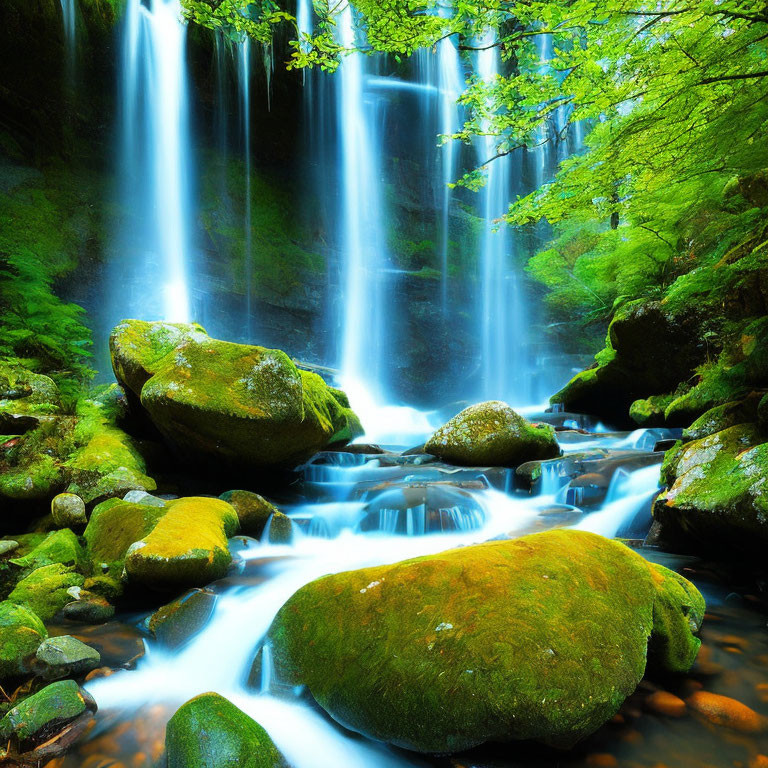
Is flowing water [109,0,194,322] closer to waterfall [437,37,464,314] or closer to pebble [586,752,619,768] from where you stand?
waterfall [437,37,464,314]

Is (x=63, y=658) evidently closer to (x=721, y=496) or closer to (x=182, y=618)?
(x=182, y=618)

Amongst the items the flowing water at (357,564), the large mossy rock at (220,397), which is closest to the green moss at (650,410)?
the flowing water at (357,564)

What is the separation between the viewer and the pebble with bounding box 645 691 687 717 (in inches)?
83.9

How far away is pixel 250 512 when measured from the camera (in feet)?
17.0

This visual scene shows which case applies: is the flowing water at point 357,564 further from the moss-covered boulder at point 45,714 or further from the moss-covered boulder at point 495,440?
the moss-covered boulder at point 495,440

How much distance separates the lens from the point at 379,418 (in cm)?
1545

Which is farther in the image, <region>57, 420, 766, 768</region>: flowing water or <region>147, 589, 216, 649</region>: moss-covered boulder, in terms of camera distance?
<region>147, 589, 216, 649</region>: moss-covered boulder

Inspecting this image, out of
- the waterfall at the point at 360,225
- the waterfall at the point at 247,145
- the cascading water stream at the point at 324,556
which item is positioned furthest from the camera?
the waterfall at the point at 360,225

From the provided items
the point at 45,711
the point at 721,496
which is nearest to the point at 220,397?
the point at 45,711

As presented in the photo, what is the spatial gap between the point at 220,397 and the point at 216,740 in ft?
13.3

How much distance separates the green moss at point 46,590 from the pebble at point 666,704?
3.95m

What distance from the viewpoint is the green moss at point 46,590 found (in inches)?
132

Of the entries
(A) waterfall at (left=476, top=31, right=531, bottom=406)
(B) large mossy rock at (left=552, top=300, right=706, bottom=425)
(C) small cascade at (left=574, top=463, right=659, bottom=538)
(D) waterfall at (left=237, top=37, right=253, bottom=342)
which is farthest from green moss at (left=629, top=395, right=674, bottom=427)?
(D) waterfall at (left=237, top=37, right=253, bottom=342)

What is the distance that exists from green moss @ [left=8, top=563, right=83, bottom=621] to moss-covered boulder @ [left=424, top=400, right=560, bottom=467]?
221 inches
